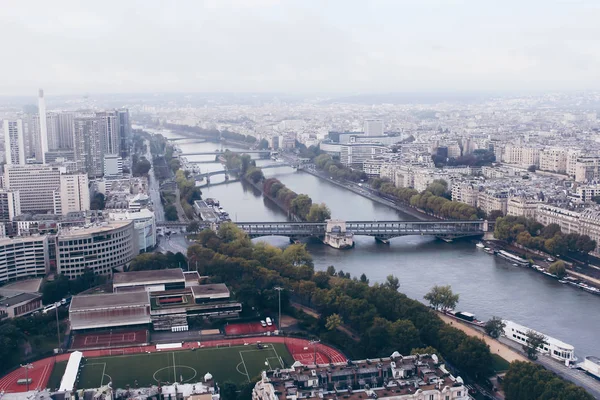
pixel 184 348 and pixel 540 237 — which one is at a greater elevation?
pixel 540 237

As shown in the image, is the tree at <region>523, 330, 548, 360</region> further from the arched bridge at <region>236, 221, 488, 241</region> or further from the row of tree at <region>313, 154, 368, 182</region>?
the row of tree at <region>313, 154, 368, 182</region>

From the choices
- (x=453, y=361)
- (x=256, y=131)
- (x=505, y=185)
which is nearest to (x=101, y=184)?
(x=505, y=185)

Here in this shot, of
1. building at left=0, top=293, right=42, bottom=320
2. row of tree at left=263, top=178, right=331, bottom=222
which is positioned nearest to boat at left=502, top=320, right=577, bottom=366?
building at left=0, top=293, right=42, bottom=320

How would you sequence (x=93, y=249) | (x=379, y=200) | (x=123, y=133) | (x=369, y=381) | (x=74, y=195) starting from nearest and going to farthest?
(x=369, y=381), (x=93, y=249), (x=74, y=195), (x=379, y=200), (x=123, y=133)

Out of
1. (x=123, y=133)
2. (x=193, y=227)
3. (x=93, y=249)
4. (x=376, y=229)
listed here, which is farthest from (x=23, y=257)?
(x=123, y=133)

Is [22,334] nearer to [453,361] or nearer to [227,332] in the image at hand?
[227,332]

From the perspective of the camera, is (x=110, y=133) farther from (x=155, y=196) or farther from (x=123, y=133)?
(x=123, y=133)

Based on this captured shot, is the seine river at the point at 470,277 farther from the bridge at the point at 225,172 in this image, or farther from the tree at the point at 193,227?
the bridge at the point at 225,172
